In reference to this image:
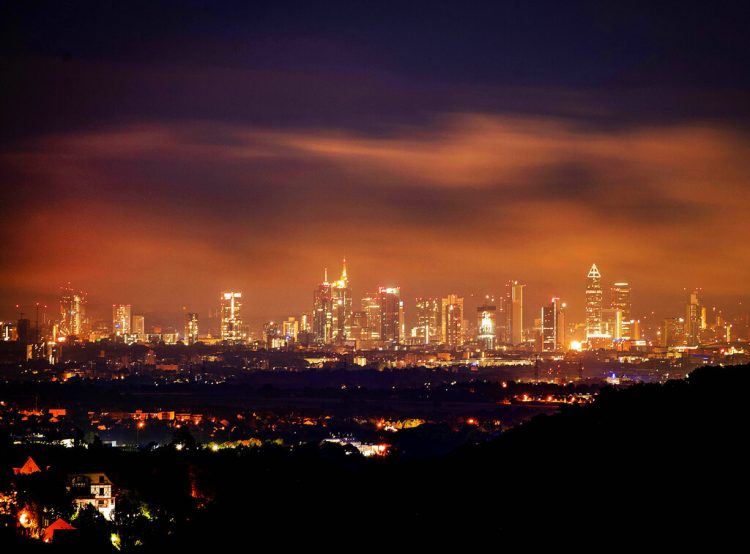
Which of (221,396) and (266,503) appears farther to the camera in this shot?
(221,396)

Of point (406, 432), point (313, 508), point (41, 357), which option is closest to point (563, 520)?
point (313, 508)

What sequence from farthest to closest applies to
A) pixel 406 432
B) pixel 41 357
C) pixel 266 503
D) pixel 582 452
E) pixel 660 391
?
pixel 41 357, pixel 406 432, pixel 660 391, pixel 266 503, pixel 582 452

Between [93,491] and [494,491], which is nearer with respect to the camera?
[494,491]

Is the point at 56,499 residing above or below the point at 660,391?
below

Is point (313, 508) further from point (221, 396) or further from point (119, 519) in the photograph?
point (221, 396)

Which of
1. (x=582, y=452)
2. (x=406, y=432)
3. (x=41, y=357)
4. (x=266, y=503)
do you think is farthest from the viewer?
(x=41, y=357)
